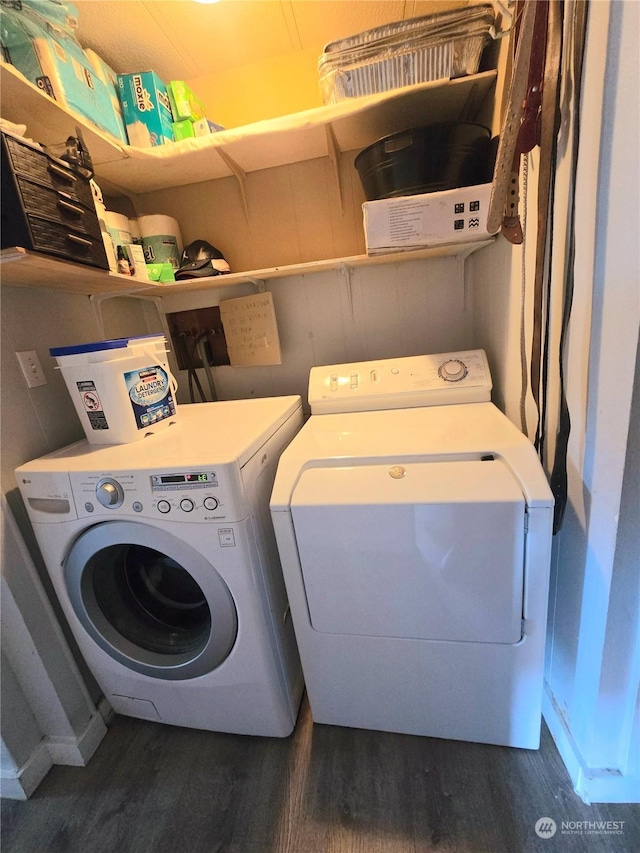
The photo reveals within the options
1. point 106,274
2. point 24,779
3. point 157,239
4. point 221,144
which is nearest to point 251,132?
point 221,144

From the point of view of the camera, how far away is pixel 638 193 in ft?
1.92

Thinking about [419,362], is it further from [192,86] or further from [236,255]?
[192,86]

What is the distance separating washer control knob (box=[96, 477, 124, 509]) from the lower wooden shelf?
1.89 feet

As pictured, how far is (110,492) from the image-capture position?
92 cm

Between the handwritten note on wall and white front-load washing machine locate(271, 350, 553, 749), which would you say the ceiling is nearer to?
the handwritten note on wall

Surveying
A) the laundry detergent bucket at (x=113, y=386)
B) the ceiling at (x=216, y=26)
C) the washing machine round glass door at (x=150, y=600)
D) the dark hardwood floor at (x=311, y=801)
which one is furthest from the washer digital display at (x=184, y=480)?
the ceiling at (x=216, y=26)

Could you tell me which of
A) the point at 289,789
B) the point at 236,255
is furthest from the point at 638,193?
the point at 289,789

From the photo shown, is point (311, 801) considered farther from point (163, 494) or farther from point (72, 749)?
point (163, 494)

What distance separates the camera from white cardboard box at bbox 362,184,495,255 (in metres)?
1.10

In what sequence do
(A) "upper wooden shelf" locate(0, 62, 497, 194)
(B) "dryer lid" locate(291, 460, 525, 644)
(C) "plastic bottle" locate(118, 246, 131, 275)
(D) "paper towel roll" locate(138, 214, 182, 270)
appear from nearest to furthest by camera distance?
(B) "dryer lid" locate(291, 460, 525, 644) < (A) "upper wooden shelf" locate(0, 62, 497, 194) < (C) "plastic bottle" locate(118, 246, 131, 275) < (D) "paper towel roll" locate(138, 214, 182, 270)

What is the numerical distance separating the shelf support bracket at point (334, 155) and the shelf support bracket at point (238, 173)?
376mm

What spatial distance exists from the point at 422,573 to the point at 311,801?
29.0 inches

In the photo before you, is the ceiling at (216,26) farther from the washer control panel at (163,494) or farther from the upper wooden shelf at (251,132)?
the washer control panel at (163,494)

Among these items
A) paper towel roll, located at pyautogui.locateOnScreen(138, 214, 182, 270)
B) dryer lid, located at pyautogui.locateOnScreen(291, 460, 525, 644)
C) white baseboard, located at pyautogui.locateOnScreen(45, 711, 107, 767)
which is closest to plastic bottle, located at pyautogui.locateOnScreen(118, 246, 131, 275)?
paper towel roll, located at pyautogui.locateOnScreen(138, 214, 182, 270)
